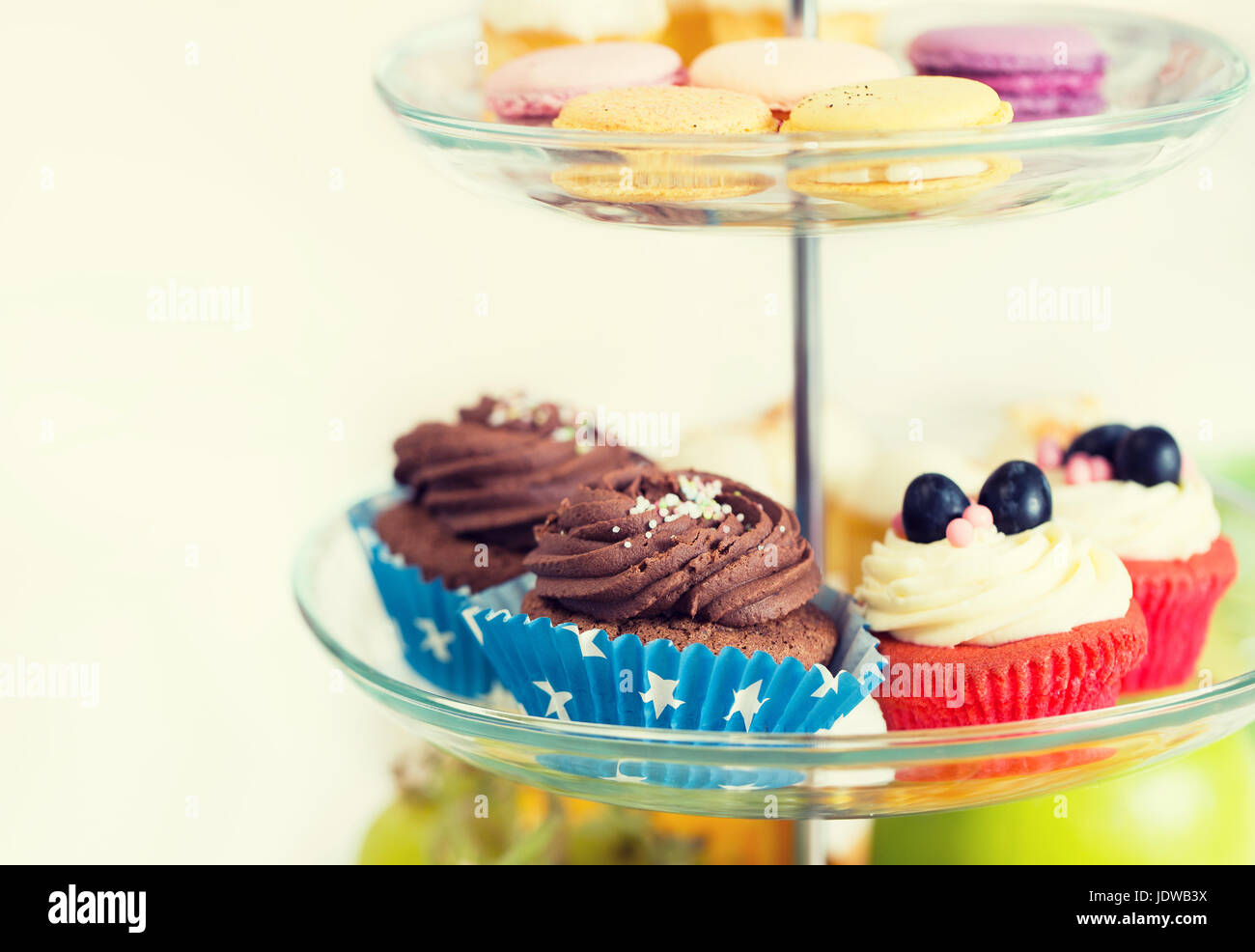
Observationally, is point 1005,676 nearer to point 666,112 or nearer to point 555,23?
point 666,112

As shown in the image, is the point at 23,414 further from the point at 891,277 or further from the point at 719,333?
the point at 891,277

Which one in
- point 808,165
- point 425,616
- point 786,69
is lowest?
point 425,616

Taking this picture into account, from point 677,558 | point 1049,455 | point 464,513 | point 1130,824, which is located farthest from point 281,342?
point 1130,824

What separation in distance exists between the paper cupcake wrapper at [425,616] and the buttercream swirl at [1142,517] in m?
0.70

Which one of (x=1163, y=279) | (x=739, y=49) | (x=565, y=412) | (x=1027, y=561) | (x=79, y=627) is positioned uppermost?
(x=739, y=49)

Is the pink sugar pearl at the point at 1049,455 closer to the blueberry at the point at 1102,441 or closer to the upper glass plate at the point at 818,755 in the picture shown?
the blueberry at the point at 1102,441

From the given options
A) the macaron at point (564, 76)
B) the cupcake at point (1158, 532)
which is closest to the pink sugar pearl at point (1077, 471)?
the cupcake at point (1158, 532)

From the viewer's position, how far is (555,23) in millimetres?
1378

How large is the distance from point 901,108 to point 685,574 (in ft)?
1.45

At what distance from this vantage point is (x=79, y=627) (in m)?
1.89

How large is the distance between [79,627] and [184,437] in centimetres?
34

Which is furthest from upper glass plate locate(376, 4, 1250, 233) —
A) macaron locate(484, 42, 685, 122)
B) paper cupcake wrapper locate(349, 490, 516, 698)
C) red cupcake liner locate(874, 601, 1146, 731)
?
paper cupcake wrapper locate(349, 490, 516, 698)

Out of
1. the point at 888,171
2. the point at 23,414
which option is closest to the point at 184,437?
the point at 23,414

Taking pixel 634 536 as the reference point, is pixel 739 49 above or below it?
above
